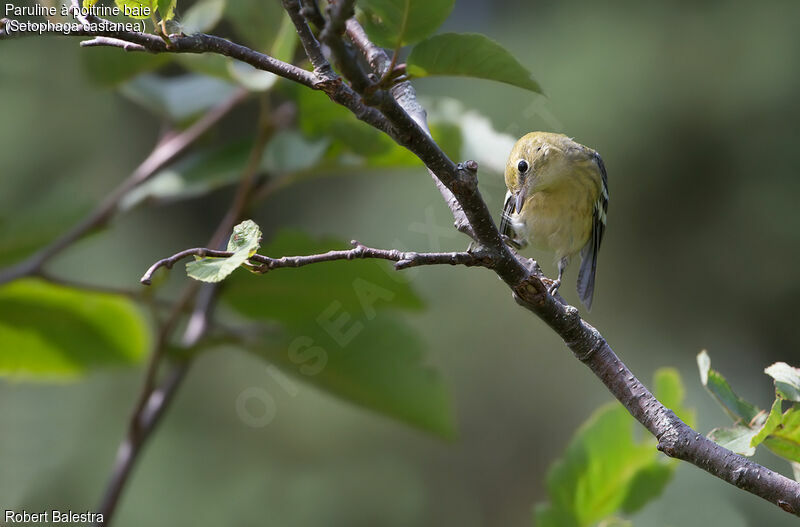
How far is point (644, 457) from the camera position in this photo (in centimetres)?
148

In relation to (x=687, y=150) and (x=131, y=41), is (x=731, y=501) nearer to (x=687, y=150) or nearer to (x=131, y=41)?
(x=131, y=41)

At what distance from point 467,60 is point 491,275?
150 inches

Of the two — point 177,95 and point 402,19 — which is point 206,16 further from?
point 402,19

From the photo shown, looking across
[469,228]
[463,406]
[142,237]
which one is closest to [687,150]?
[463,406]

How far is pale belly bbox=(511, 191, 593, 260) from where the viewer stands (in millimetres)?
2385

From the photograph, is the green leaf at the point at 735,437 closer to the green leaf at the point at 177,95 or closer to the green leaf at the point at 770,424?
the green leaf at the point at 770,424

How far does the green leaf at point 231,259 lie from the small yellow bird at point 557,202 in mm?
1599

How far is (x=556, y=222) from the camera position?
8.07 ft

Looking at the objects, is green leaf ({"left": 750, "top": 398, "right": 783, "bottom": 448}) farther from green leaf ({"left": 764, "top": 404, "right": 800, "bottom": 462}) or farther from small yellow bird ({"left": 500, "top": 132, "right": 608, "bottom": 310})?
small yellow bird ({"left": 500, "top": 132, "right": 608, "bottom": 310})

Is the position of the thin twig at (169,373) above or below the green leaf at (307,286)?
below

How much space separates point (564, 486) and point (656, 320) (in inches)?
130

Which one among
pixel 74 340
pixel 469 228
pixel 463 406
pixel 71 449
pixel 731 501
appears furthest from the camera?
pixel 463 406

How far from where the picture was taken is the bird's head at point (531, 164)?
2.53 metres

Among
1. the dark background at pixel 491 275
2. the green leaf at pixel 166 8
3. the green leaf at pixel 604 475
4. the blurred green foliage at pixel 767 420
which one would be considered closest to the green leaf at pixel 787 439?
the blurred green foliage at pixel 767 420
